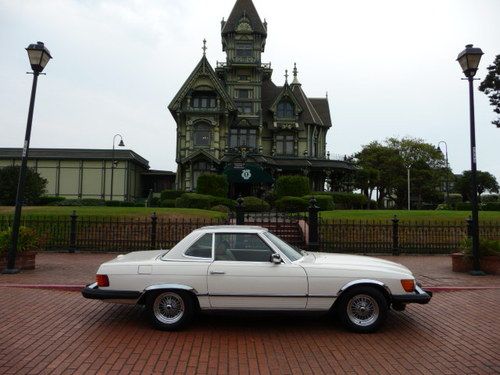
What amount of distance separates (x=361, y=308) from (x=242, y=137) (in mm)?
35877

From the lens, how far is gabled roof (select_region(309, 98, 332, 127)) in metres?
46.5

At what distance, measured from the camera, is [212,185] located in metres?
31.5

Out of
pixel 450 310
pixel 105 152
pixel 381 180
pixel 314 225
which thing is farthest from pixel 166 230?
pixel 381 180

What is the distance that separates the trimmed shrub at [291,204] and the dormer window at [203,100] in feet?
45.6

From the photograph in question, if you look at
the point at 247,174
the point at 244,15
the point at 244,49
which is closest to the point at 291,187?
the point at 247,174

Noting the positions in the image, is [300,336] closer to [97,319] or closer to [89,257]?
[97,319]

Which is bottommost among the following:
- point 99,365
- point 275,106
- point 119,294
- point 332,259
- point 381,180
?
point 99,365

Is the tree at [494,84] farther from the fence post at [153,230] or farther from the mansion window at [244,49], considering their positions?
the fence post at [153,230]

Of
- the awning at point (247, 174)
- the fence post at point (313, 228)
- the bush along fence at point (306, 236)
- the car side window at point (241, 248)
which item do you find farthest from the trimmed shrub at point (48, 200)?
the car side window at point (241, 248)

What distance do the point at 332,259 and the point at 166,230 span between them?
1118 centimetres

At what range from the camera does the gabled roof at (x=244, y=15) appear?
42.9m

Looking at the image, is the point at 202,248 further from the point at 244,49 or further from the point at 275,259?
the point at 244,49

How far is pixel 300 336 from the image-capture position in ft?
19.9

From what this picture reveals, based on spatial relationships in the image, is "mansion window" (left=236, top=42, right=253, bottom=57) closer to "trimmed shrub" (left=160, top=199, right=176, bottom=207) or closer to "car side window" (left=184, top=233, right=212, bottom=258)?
"trimmed shrub" (left=160, top=199, right=176, bottom=207)
